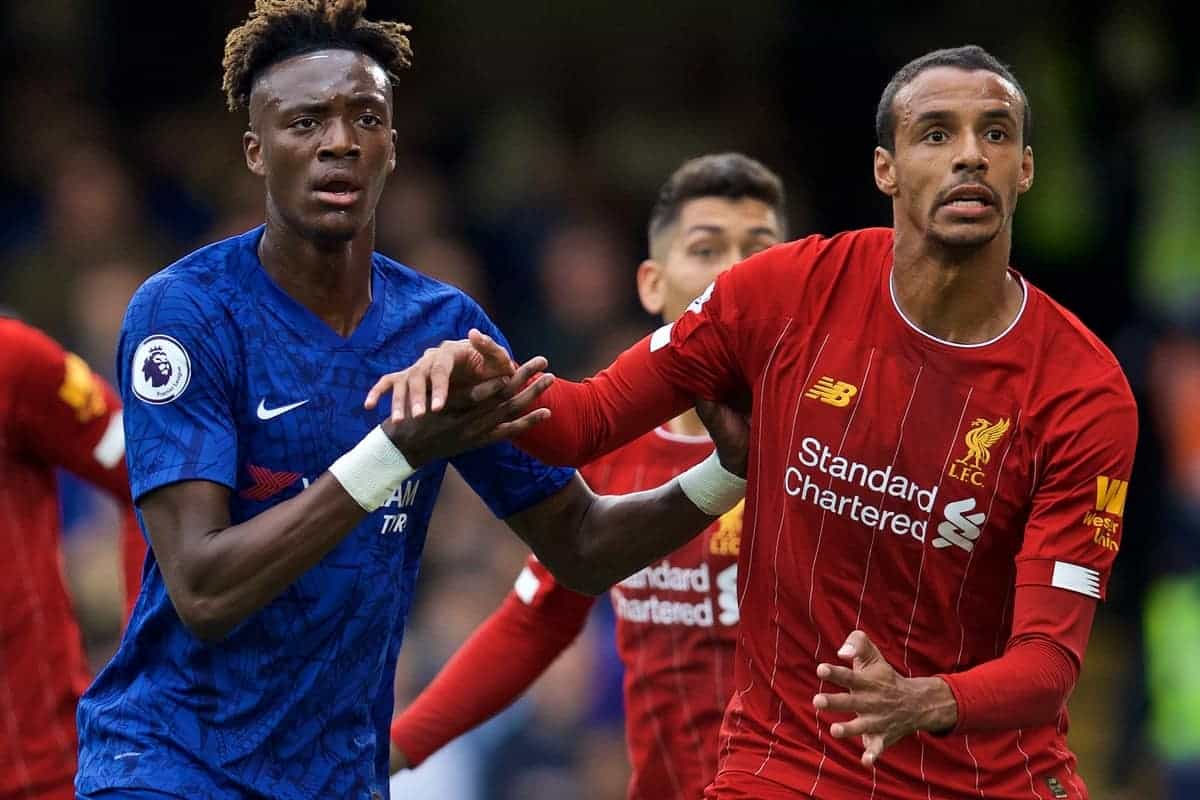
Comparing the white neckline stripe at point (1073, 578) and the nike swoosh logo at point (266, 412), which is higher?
the nike swoosh logo at point (266, 412)

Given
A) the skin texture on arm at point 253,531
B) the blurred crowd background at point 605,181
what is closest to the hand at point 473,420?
the skin texture on arm at point 253,531

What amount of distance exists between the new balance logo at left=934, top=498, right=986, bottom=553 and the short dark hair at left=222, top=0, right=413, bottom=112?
168 centimetres

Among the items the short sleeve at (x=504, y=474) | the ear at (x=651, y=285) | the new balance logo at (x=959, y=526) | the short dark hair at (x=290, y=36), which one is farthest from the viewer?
the ear at (x=651, y=285)

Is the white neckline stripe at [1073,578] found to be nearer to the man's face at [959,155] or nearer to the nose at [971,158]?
the man's face at [959,155]

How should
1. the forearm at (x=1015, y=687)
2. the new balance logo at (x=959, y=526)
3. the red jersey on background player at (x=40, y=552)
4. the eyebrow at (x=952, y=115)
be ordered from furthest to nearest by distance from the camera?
the red jersey on background player at (x=40, y=552)
the eyebrow at (x=952, y=115)
the new balance logo at (x=959, y=526)
the forearm at (x=1015, y=687)

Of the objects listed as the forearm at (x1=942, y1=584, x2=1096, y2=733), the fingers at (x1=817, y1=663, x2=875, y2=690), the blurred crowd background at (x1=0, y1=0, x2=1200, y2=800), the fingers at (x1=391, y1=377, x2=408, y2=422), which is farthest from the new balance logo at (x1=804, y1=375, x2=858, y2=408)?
the blurred crowd background at (x1=0, y1=0, x2=1200, y2=800)

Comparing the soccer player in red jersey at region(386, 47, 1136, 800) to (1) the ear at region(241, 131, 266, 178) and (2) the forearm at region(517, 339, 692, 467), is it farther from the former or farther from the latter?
(1) the ear at region(241, 131, 266, 178)

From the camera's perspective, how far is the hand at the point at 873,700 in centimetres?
412

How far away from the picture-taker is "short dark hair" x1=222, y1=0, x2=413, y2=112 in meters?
4.98

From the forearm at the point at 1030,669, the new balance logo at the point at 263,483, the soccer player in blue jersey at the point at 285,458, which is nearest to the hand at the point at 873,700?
the forearm at the point at 1030,669

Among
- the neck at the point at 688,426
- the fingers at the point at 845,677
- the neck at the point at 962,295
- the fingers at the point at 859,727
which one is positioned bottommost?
the fingers at the point at 859,727

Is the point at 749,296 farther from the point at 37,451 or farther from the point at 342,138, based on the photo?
the point at 37,451

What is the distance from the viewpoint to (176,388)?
15.1 feet

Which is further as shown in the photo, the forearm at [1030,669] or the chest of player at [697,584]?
the chest of player at [697,584]
